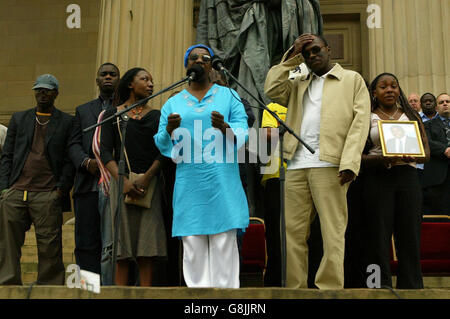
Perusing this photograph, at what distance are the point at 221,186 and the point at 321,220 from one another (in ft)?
2.50

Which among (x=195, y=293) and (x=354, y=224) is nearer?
(x=195, y=293)

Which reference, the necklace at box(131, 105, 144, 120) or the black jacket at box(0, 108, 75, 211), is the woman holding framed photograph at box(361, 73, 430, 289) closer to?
the necklace at box(131, 105, 144, 120)

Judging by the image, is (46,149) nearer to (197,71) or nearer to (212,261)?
(197,71)

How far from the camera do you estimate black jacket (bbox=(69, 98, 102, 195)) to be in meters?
5.41

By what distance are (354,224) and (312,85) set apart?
122 cm

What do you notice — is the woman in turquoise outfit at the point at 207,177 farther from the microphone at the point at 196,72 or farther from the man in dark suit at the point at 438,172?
the man in dark suit at the point at 438,172

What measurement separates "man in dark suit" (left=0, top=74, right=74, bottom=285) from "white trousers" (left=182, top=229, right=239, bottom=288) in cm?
157

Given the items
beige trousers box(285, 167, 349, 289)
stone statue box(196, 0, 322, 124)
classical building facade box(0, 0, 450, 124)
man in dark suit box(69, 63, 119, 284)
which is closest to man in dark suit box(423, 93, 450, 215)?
classical building facade box(0, 0, 450, 124)

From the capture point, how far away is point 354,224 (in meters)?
5.23

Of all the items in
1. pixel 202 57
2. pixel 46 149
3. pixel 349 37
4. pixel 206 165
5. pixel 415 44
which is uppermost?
pixel 349 37

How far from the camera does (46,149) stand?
5.59 m

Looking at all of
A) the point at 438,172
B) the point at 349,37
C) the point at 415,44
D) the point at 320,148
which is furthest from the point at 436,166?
the point at 349,37

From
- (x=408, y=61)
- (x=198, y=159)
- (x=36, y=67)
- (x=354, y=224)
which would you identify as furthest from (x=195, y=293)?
(x=36, y=67)

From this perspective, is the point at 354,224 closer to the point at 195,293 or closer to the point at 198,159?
the point at 198,159
